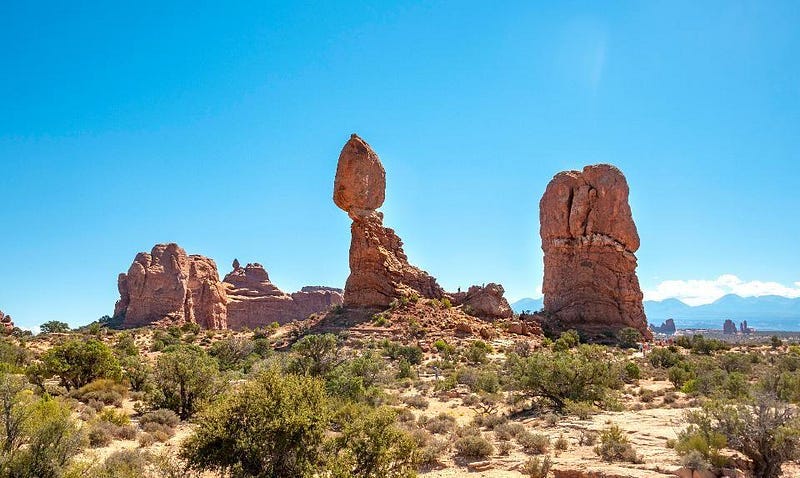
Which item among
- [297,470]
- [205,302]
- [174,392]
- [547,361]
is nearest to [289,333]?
[174,392]

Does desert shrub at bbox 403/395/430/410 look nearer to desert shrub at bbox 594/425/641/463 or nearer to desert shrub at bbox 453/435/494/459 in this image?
desert shrub at bbox 453/435/494/459

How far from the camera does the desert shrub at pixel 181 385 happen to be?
711 inches

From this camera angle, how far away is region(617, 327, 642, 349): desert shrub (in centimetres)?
4322

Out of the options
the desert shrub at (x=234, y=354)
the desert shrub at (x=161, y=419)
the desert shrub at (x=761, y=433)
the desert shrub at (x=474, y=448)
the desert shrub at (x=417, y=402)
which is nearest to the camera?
the desert shrub at (x=761, y=433)

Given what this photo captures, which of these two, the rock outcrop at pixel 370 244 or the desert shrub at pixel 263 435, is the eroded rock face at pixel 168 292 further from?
the desert shrub at pixel 263 435

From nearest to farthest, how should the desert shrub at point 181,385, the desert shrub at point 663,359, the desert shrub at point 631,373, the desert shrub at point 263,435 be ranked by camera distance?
the desert shrub at point 263,435 < the desert shrub at point 181,385 < the desert shrub at point 631,373 < the desert shrub at point 663,359

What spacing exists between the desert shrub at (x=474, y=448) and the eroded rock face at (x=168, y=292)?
63489 mm

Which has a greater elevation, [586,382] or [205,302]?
[205,302]

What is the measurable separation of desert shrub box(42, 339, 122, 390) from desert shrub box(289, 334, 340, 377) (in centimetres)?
855

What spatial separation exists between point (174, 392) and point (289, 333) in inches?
939

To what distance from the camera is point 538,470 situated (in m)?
10.5

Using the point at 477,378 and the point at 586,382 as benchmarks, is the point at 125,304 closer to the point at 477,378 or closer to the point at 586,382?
the point at 477,378

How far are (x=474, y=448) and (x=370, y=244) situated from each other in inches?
1318

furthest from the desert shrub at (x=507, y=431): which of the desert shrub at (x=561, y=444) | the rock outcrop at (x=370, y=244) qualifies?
the rock outcrop at (x=370, y=244)
